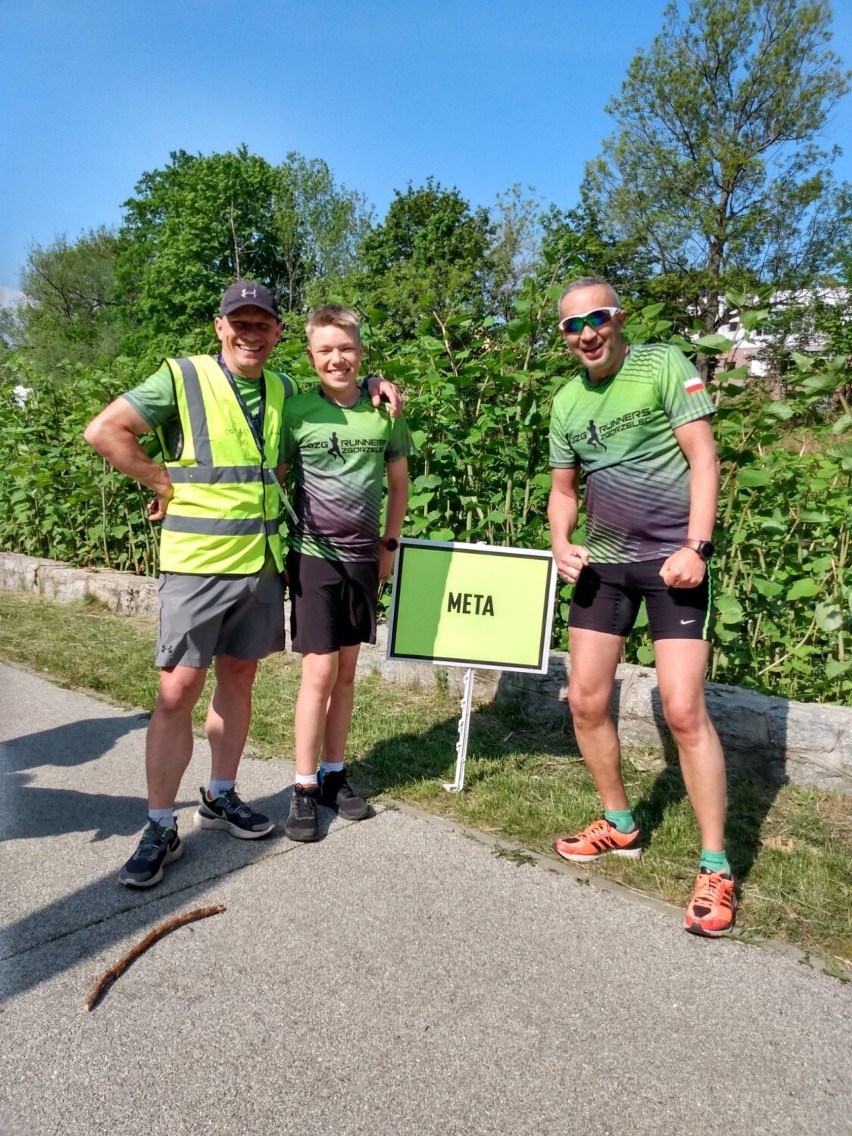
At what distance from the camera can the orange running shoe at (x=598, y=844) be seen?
331 cm

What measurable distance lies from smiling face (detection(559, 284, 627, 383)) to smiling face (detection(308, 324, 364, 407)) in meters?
0.82

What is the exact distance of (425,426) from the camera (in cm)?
534

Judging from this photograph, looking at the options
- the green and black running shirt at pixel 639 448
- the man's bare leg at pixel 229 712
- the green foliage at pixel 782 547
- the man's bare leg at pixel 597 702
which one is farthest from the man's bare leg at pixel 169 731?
the green foliage at pixel 782 547

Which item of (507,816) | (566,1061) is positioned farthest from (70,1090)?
(507,816)

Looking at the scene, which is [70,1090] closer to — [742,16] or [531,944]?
[531,944]

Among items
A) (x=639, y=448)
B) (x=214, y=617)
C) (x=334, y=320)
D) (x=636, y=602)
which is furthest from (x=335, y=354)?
(x=636, y=602)

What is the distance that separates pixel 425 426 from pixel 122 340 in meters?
47.7

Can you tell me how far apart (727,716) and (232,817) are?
221cm

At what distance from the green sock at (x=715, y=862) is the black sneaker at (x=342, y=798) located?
4.45ft

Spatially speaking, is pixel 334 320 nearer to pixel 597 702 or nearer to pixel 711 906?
pixel 597 702

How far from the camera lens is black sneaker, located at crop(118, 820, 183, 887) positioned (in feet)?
10.0

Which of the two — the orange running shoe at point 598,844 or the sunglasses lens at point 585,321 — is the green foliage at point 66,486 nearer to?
the sunglasses lens at point 585,321

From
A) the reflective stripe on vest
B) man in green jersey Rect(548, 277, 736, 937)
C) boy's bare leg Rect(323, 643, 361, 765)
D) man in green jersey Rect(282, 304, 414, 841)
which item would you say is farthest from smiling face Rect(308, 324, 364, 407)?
boy's bare leg Rect(323, 643, 361, 765)

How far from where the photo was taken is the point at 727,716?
13.3 feet
